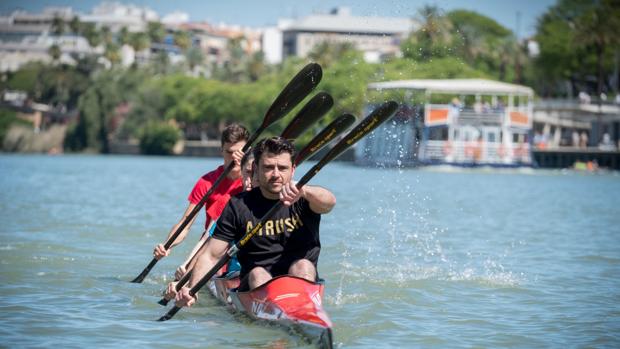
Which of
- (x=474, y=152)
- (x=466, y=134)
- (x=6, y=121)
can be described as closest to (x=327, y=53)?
(x=466, y=134)

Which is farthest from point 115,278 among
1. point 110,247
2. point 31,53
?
point 31,53

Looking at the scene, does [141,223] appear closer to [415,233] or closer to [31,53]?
[415,233]

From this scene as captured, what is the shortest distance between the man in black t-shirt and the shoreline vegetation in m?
62.5

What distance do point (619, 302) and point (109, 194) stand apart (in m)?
26.5

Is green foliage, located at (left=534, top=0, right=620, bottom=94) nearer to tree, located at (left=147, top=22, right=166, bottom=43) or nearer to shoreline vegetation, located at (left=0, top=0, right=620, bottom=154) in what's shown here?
shoreline vegetation, located at (left=0, top=0, right=620, bottom=154)

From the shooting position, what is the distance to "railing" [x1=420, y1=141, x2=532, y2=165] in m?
71.6

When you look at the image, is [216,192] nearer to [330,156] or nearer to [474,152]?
[330,156]

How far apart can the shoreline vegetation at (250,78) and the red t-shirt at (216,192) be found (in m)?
60.0

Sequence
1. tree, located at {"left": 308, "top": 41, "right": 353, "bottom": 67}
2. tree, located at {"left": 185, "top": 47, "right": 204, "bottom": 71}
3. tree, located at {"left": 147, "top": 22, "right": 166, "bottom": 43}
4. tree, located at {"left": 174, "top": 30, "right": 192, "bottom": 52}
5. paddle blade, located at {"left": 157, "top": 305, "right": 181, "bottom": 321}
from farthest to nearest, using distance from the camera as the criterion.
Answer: tree, located at {"left": 147, "top": 22, "right": 166, "bottom": 43} < tree, located at {"left": 174, "top": 30, "right": 192, "bottom": 52} < tree, located at {"left": 185, "top": 47, "right": 204, "bottom": 71} < tree, located at {"left": 308, "top": 41, "right": 353, "bottom": 67} < paddle blade, located at {"left": 157, "top": 305, "right": 181, "bottom": 321}

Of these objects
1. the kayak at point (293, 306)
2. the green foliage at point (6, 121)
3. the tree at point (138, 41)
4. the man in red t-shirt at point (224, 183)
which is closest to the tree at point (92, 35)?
the tree at point (138, 41)

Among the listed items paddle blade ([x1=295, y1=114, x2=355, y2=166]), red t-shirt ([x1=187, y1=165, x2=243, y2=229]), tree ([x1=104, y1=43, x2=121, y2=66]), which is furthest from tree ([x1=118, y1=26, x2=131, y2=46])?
paddle blade ([x1=295, y1=114, x2=355, y2=166])

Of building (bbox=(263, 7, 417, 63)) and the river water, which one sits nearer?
the river water

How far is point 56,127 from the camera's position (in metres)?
116

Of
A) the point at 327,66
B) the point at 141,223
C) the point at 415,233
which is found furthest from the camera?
the point at 327,66
